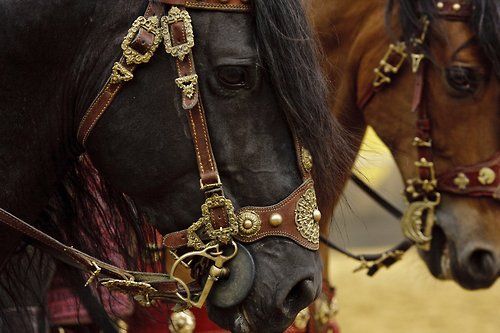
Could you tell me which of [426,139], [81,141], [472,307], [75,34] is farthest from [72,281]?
[472,307]

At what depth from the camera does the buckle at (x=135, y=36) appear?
6.68 ft

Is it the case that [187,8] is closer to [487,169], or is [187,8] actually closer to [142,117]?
[142,117]

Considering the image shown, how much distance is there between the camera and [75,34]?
2.07 m

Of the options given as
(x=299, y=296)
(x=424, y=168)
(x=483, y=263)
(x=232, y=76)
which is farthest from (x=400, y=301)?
(x=232, y=76)

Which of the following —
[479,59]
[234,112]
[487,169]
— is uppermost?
[234,112]

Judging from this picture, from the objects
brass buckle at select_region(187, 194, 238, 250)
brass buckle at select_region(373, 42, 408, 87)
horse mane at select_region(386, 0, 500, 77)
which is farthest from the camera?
brass buckle at select_region(373, 42, 408, 87)

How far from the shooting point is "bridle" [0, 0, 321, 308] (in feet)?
6.66

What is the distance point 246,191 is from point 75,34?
44 cm

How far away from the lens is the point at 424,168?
3.44 meters

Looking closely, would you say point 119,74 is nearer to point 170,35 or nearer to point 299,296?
point 170,35

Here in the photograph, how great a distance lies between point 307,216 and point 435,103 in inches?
57.6

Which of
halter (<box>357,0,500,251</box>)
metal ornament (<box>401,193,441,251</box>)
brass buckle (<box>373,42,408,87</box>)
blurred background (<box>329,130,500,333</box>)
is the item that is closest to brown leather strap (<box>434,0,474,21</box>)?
halter (<box>357,0,500,251</box>)

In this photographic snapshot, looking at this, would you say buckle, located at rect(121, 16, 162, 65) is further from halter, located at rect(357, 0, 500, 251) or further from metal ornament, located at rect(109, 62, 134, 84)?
halter, located at rect(357, 0, 500, 251)

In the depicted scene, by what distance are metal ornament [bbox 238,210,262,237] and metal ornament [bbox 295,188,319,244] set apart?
8cm
